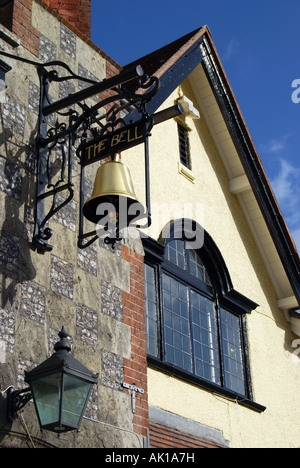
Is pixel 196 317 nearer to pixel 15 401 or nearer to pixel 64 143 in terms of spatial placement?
pixel 64 143

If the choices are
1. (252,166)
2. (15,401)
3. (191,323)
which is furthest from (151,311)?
(252,166)

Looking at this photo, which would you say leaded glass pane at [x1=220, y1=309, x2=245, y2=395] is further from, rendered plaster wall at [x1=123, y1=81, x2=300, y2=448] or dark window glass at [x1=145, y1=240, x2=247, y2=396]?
rendered plaster wall at [x1=123, y1=81, x2=300, y2=448]

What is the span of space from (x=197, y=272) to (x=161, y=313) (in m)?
1.63

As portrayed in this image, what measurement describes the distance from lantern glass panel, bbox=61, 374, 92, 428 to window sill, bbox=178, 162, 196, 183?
543cm

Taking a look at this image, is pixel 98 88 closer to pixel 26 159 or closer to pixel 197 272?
pixel 26 159

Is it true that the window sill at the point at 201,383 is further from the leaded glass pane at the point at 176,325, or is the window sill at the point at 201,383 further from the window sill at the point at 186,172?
the window sill at the point at 186,172

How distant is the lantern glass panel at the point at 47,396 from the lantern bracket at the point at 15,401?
0.16m

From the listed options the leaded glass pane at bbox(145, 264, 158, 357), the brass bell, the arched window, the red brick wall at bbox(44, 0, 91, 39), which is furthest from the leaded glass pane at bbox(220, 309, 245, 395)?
the red brick wall at bbox(44, 0, 91, 39)

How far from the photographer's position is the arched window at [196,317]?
9.34 metres

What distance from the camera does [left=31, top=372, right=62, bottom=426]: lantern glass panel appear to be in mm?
5906

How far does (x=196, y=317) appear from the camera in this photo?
10227 mm

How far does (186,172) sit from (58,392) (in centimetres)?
577

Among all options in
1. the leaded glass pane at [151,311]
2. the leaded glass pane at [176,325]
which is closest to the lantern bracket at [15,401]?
the leaded glass pane at [151,311]
